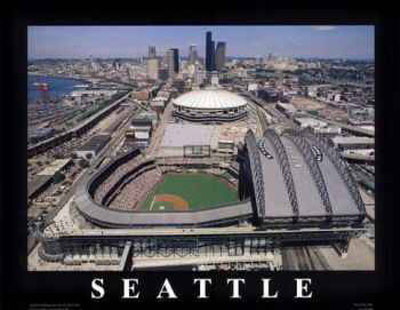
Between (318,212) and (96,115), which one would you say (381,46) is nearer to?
(318,212)

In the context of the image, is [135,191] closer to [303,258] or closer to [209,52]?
[209,52]

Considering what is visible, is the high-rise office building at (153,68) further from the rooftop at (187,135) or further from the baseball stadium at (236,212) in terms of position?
the baseball stadium at (236,212)

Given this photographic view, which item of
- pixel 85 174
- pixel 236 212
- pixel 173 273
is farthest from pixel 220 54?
pixel 173 273

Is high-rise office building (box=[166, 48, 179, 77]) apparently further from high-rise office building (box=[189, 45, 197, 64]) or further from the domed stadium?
the domed stadium

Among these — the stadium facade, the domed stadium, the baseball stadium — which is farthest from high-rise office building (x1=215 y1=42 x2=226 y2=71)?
the domed stadium

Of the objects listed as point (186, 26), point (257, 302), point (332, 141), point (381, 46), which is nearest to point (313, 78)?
point (332, 141)

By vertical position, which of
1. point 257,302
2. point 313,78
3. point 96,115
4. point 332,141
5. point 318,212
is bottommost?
point 257,302
